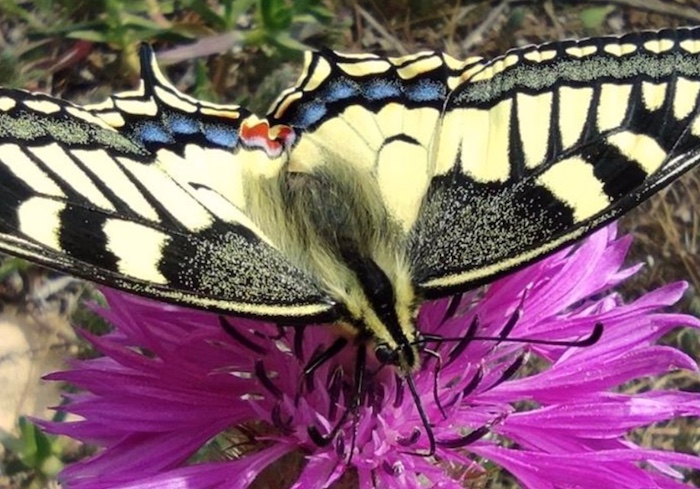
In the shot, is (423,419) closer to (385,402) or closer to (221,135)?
(385,402)

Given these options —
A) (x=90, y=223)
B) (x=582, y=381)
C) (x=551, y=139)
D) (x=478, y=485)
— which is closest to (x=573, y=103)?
(x=551, y=139)

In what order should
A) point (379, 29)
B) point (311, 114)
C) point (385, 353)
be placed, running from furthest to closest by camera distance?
point (379, 29)
point (311, 114)
point (385, 353)

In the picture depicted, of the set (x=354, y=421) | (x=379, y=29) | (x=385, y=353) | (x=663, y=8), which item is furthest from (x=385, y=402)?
(x=663, y=8)

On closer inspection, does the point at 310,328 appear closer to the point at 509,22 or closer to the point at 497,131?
the point at 497,131

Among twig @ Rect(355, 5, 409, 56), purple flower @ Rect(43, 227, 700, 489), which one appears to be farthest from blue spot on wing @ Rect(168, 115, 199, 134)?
twig @ Rect(355, 5, 409, 56)

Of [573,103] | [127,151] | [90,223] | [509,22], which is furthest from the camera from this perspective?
[509,22]

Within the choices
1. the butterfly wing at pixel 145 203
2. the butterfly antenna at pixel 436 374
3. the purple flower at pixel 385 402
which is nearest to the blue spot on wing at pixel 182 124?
the butterfly wing at pixel 145 203

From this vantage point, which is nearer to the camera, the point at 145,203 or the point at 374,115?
the point at 145,203

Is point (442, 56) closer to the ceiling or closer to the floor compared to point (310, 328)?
closer to the ceiling
